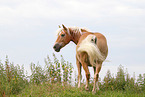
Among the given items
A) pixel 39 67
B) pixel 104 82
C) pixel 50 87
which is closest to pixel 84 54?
pixel 50 87

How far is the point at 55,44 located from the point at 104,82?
9.02ft

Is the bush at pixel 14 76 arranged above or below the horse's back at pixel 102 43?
below

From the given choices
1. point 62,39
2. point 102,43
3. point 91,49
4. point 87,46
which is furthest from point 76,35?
point 91,49

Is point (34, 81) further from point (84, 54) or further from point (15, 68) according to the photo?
point (84, 54)

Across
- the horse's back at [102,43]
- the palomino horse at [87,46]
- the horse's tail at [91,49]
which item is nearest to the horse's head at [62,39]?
the palomino horse at [87,46]

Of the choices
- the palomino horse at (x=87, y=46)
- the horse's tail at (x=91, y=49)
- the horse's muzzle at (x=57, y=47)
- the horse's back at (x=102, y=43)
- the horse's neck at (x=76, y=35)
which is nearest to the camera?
the horse's tail at (x=91, y=49)

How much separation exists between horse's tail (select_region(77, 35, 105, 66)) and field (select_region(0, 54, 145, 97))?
1.49m

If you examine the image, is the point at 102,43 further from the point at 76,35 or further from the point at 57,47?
the point at 57,47

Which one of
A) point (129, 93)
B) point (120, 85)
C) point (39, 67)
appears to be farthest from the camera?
point (39, 67)

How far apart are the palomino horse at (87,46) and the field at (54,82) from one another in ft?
3.49

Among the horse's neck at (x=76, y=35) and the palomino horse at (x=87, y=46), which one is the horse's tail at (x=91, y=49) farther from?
the horse's neck at (x=76, y=35)

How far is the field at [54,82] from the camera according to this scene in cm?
819

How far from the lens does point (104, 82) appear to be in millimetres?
9438

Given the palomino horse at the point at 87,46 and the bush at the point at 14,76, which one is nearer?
the palomino horse at the point at 87,46
